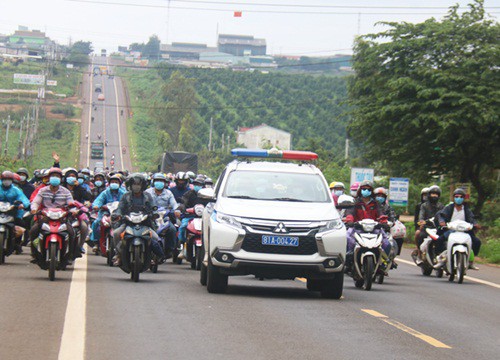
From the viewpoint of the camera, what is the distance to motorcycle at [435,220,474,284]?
2009cm

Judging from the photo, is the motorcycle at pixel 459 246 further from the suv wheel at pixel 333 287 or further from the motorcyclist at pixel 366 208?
the suv wheel at pixel 333 287

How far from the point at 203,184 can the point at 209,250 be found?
8.80m

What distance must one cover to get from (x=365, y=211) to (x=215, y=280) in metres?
4.11

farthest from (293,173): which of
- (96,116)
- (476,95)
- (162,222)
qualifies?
(96,116)

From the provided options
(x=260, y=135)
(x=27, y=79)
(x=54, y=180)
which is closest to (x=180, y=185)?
(x=54, y=180)

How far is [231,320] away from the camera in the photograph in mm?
→ 11938

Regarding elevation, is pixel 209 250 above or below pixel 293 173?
below

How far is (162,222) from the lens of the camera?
2025 cm

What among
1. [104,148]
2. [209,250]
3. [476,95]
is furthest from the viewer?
[104,148]

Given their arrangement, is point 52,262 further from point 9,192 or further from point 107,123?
point 107,123

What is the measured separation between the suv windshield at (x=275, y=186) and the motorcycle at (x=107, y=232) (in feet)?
15.7

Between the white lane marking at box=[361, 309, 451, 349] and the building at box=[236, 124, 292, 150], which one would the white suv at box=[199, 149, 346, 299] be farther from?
the building at box=[236, 124, 292, 150]

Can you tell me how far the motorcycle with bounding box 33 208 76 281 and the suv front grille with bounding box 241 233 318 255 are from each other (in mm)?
3330

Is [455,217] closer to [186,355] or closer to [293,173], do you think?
[293,173]
